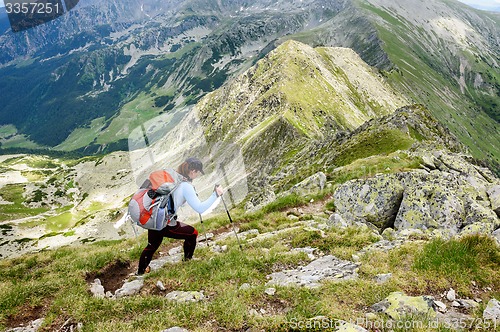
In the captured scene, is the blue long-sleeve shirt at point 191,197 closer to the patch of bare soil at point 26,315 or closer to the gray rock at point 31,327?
the gray rock at point 31,327

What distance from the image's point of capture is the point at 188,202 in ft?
34.1

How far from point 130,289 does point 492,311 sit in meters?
10.4

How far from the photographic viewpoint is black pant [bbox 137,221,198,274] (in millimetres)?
11672

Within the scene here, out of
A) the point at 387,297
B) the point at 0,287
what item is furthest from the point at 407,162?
the point at 0,287

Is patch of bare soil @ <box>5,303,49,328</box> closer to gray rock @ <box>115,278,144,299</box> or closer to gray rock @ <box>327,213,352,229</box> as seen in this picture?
gray rock @ <box>115,278,144,299</box>

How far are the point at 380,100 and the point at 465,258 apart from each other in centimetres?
19710

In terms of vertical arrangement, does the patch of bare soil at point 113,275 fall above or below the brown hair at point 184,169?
below

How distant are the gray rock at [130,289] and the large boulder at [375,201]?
38.9 ft

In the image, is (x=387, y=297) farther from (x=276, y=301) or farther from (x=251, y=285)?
(x=251, y=285)

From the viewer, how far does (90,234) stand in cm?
14475

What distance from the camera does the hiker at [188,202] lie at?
33.9 ft

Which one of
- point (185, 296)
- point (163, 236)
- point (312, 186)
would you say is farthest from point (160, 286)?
point (312, 186)

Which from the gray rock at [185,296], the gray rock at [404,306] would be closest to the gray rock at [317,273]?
the gray rock at [404,306]

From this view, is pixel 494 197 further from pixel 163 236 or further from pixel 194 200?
pixel 163 236
